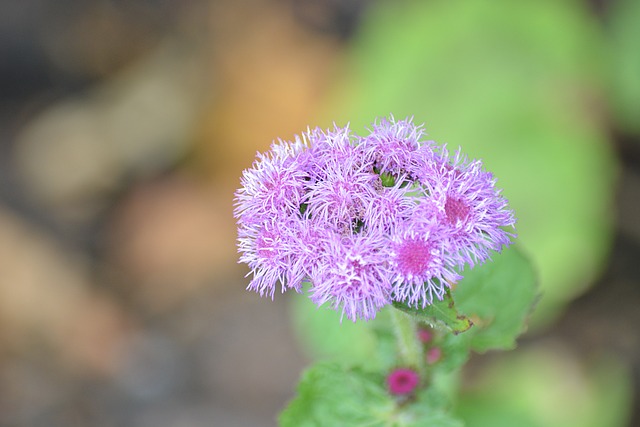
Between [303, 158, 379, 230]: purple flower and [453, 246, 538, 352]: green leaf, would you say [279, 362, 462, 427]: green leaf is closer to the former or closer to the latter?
[453, 246, 538, 352]: green leaf

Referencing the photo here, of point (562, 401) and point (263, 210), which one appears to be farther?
point (562, 401)

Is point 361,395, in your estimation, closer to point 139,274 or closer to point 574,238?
point 574,238

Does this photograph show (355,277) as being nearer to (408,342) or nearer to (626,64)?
(408,342)

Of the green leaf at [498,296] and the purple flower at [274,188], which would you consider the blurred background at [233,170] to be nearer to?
the green leaf at [498,296]

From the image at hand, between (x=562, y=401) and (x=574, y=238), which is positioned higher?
(x=574, y=238)

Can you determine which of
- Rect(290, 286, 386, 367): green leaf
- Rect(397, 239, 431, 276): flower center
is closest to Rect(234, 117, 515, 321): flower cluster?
Rect(397, 239, 431, 276): flower center

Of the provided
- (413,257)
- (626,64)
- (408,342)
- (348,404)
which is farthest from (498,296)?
(626,64)

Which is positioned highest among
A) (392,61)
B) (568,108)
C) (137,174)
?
(137,174)

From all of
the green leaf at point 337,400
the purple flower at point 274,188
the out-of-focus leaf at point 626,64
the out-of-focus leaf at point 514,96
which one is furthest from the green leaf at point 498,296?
the out-of-focus leaf at point 626,64

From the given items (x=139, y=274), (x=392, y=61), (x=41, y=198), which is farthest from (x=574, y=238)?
(x=41, y=198)
